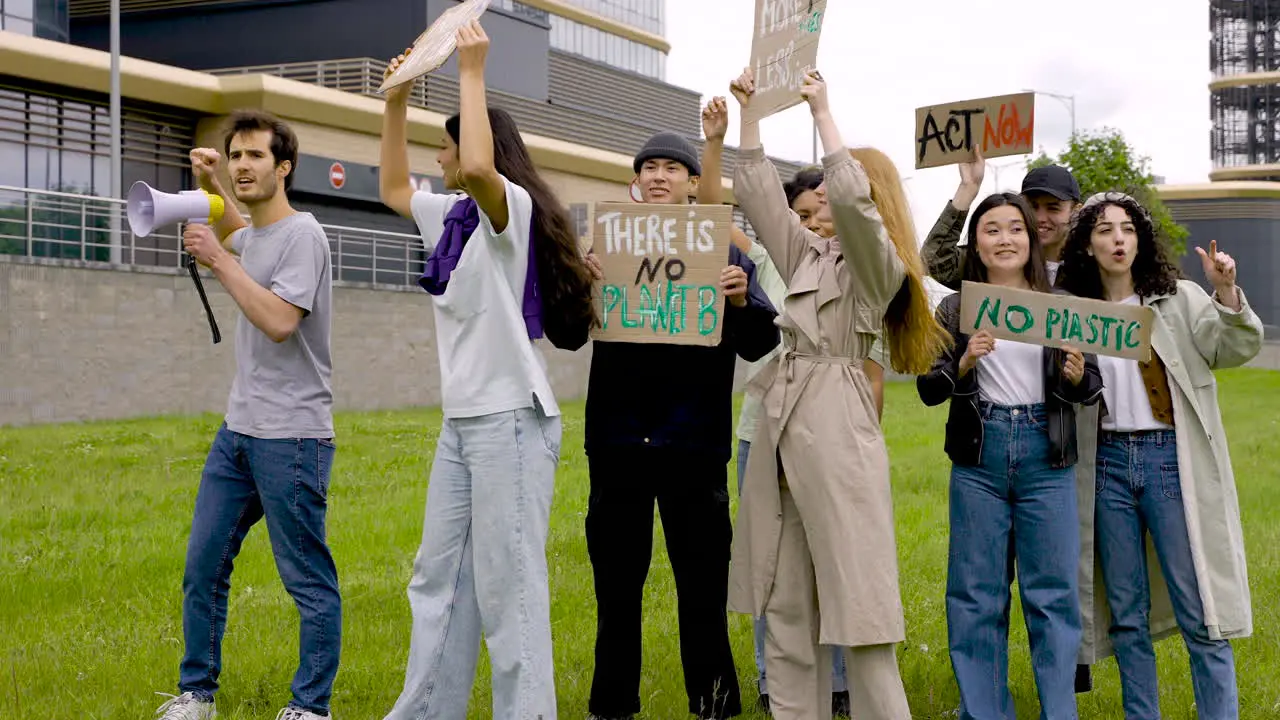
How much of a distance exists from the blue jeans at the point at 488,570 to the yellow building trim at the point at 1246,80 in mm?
86434

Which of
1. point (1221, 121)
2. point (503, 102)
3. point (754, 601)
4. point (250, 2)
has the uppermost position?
point (1221, 121)

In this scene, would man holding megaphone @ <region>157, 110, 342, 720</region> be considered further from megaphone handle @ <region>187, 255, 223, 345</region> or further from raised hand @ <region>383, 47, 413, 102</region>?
raised hand @ <region>383, 47, 413, 102</region>

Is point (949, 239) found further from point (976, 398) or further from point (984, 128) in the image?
point (976, 398)

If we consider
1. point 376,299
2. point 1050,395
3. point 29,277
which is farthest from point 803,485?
point 376,299

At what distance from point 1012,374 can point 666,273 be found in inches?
54.9

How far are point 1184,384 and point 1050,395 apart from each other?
57 cm

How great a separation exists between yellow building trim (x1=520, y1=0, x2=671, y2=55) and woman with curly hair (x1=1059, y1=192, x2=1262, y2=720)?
58.1 m

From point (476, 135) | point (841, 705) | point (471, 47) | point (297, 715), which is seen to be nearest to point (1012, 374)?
point (841, 705)

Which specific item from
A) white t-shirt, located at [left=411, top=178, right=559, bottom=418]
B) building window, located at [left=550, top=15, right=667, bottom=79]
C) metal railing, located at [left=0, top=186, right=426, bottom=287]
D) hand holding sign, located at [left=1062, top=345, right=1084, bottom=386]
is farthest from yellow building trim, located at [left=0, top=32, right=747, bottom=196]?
building window, located at [left=550, top=15, right=667, bottom=79]

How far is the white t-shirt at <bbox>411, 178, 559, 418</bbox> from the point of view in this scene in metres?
4.31

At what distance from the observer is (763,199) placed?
15.9ft

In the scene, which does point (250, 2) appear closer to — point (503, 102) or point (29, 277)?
point (503, 102)

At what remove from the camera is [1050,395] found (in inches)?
202

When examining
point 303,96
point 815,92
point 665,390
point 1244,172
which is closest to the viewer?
point 815,92
